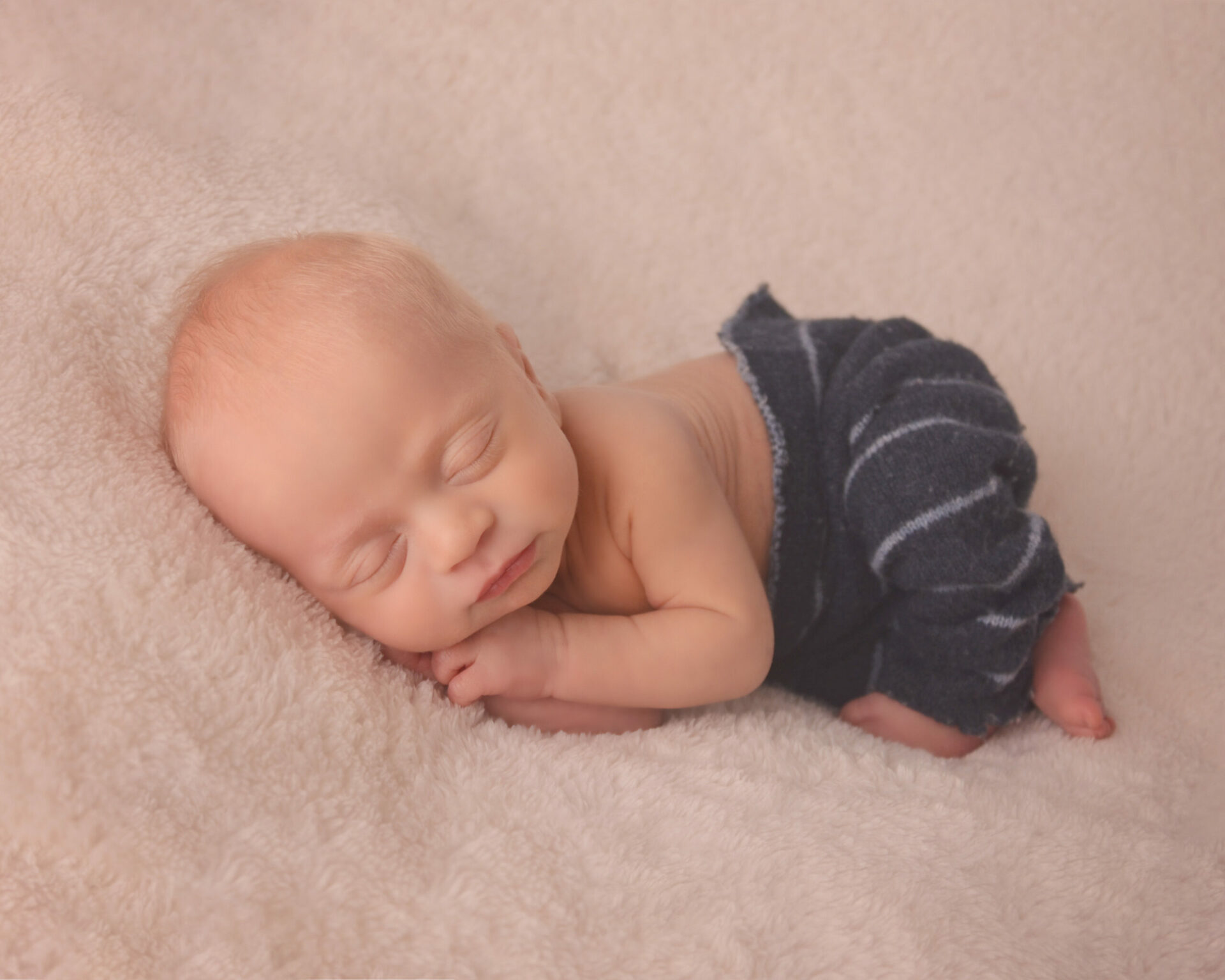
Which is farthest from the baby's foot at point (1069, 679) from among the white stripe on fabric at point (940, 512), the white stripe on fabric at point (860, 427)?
the white stripe on fabric at point (860, 427)

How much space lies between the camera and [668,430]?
1.22 meters

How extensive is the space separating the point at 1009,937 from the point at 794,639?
21.7 inches

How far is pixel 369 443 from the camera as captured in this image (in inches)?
38.6

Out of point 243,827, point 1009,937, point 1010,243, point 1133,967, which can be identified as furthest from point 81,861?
point 1010,243

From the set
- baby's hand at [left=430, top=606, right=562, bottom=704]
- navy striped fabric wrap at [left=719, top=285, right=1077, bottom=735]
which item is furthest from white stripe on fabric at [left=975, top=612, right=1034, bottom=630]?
baby's hand at [left=430, top=606, right=562, bottom=704]

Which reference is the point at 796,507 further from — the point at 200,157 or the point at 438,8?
the point at 438,8

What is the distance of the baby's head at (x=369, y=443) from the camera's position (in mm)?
983

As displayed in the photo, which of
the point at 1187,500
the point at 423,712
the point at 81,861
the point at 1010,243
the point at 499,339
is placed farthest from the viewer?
the point at 1010,243

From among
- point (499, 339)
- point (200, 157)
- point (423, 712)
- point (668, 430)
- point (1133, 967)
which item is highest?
point (200, 157)

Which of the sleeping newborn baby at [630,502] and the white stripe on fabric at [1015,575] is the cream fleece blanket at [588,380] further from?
the white stripe on fabric at [1015,575]

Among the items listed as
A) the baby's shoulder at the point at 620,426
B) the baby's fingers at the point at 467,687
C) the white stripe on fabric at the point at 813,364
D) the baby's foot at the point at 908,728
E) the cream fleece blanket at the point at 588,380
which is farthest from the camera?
the white stripe on fabric at the point at 813,364

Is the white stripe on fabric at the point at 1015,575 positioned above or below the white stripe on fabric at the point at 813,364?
below

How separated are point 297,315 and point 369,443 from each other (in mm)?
142

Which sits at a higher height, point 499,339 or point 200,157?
point 200,157
